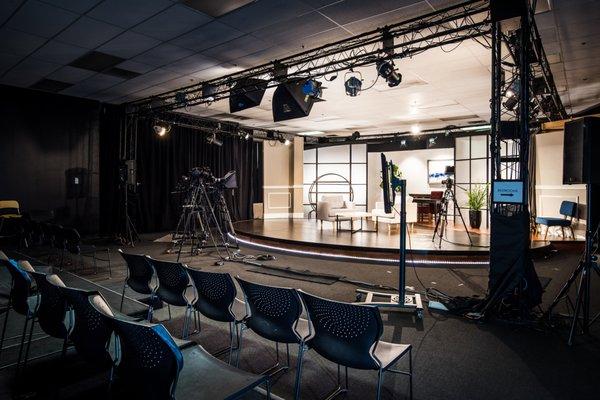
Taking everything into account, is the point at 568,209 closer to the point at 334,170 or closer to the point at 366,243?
the point at 366,243

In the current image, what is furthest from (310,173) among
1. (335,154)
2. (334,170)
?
(335,154)

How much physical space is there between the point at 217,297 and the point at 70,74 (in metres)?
6.48

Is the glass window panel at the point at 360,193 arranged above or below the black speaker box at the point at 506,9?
below

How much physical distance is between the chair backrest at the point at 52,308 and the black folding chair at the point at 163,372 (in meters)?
0.66

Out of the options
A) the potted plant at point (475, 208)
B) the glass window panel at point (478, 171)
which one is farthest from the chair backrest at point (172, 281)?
the glass window panel at point (478, 171)

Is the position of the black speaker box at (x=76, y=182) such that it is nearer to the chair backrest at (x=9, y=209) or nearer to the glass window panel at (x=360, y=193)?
the chair backrest at (x=9, y=209)

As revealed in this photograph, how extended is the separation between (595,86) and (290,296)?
8.40m

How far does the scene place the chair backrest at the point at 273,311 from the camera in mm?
2295

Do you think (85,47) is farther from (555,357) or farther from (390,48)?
(555,357)

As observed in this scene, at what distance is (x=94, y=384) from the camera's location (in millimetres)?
2410

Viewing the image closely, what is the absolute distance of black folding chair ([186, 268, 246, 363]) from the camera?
8.52 feet

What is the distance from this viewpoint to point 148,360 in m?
1.60

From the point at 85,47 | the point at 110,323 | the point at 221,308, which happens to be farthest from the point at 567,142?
the point at 85,47

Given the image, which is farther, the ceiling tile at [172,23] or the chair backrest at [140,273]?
the ceiling tile at [172,23]
